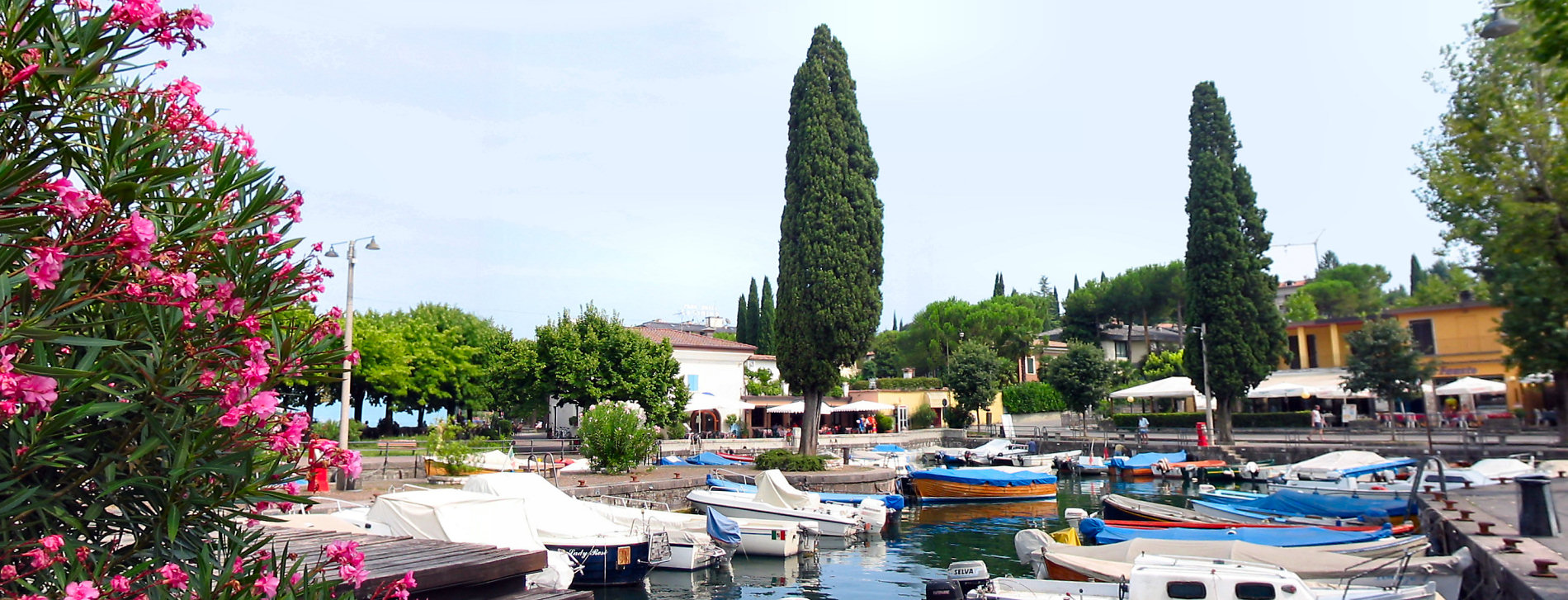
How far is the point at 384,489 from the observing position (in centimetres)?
2184

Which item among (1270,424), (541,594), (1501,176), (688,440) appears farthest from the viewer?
(1270,424)

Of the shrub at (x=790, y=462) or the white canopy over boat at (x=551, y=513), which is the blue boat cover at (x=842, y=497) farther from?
the white canopy over boat at (x=551, y=513)

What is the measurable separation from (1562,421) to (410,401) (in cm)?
5051

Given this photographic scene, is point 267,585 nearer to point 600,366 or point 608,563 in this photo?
point 608,563

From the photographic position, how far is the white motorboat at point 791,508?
2130 centimetres

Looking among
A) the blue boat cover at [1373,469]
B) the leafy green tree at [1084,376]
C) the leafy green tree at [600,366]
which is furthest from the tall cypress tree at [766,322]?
the blue boat cover at [1373,469]

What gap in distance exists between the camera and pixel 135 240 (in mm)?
2574

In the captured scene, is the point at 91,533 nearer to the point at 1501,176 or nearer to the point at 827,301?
the point at 1501,176

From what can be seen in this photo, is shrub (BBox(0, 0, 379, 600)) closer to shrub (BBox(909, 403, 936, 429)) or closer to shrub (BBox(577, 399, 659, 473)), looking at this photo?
shrub (BBox(577, 399, 659, 473))

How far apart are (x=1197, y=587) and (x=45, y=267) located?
444 inches

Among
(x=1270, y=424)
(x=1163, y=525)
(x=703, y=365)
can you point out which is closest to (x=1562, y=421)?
(x=1163, y=525)

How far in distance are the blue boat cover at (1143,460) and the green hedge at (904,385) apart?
66.3 ft

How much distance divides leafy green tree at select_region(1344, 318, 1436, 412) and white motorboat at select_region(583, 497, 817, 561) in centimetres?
2938

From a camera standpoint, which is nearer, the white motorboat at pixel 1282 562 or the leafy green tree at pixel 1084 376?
the white motorboat at pixel 1282 562
